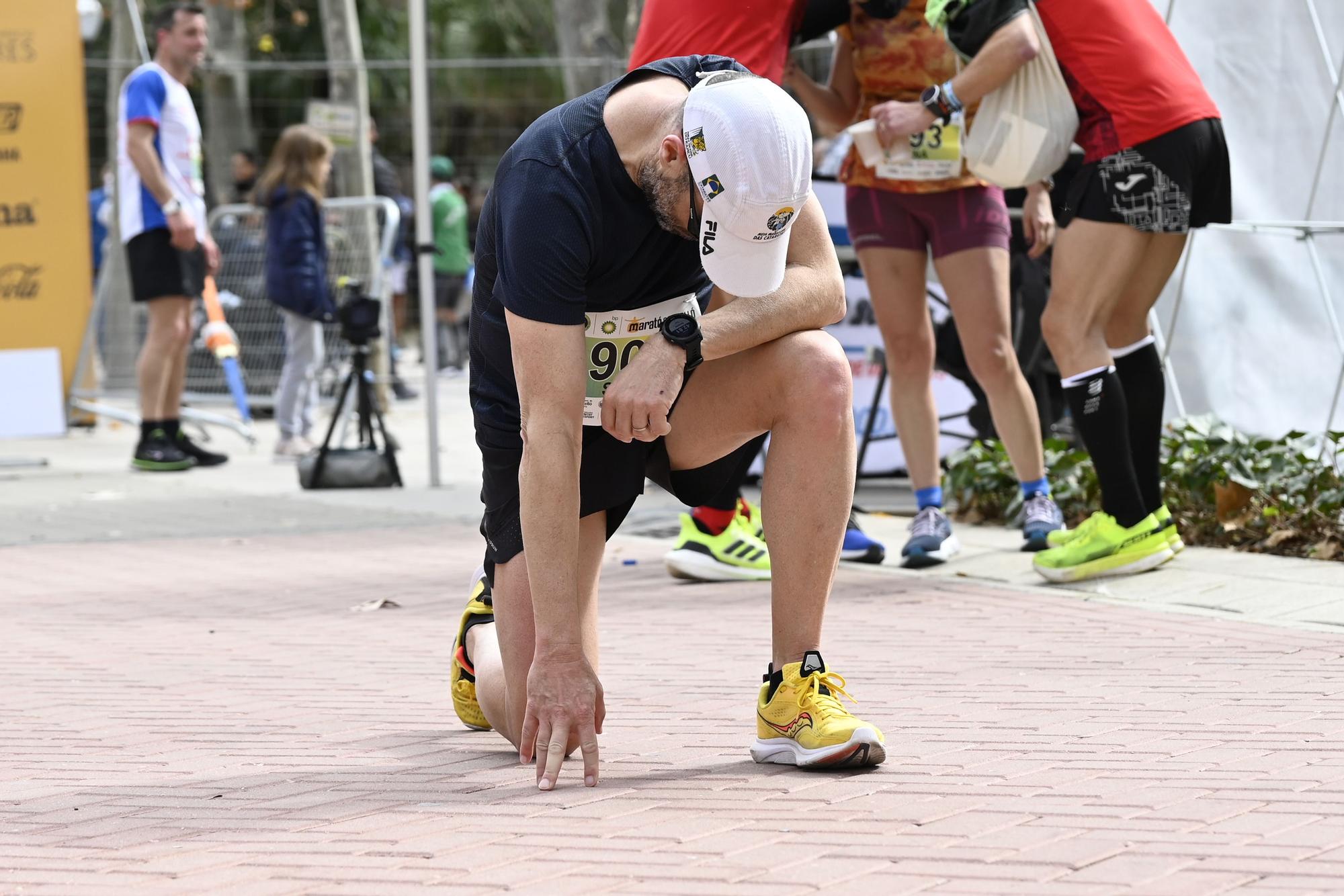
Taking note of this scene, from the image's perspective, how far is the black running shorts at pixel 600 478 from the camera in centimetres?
352

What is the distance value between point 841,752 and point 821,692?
13 centimetres

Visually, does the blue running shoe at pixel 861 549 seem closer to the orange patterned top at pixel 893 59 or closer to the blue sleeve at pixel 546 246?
the orange patterned top at pixel 893 59

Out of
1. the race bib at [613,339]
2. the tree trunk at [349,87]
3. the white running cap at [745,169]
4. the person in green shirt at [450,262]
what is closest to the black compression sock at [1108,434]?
the race bib at [613,339]

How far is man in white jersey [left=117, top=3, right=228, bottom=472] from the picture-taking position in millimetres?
9312

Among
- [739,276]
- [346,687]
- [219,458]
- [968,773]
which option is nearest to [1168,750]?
[968,773]

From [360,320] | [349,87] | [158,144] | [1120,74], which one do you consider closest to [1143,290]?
[1120,74]

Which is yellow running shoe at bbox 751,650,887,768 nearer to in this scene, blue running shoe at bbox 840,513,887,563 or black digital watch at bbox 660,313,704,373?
black digital watch at bbox 660,313,704,373

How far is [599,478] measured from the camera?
3.52 m

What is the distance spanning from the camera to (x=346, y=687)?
4449mm

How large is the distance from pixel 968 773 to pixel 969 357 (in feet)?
9.27

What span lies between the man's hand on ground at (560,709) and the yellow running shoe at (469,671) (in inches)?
25.5

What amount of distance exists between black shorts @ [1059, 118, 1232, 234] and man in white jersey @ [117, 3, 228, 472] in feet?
17.9

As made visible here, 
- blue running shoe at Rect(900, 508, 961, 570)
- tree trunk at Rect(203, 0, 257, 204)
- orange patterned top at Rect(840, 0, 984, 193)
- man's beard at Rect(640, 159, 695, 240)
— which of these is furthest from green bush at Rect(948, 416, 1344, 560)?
tree trunk at Rect(203, 0, 257, 204)

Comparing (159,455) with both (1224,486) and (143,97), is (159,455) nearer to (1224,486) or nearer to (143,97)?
(143,97)
